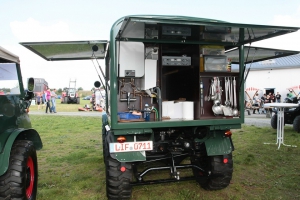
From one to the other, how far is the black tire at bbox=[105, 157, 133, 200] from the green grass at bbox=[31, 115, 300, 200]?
1.54 ft

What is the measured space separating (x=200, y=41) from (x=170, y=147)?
5.60ft

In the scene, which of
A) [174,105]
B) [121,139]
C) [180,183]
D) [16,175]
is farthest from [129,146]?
[180,183]

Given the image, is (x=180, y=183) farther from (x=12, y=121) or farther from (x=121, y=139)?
(x=12, y=121)

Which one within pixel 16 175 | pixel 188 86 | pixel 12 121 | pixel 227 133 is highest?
pixel 188 86

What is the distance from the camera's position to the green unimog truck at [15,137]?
3178 millimetres

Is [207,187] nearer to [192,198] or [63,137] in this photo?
[192,198]

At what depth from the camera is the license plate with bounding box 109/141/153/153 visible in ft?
12.3

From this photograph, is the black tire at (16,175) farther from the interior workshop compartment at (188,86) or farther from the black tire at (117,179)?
the interior workshop compartment at (188,86)

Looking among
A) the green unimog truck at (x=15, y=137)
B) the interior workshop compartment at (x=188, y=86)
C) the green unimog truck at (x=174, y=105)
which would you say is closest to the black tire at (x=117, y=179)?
the green unimog truck at (x=174, y=105)

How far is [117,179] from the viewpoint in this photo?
384 cm

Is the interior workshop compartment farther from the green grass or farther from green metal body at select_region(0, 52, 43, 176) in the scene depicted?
green metal body at select_region(0, 52, 43, 176)

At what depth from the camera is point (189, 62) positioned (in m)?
4.58

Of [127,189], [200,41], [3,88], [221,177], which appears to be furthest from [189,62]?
[3,88]

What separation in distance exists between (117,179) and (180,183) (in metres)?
1.45
